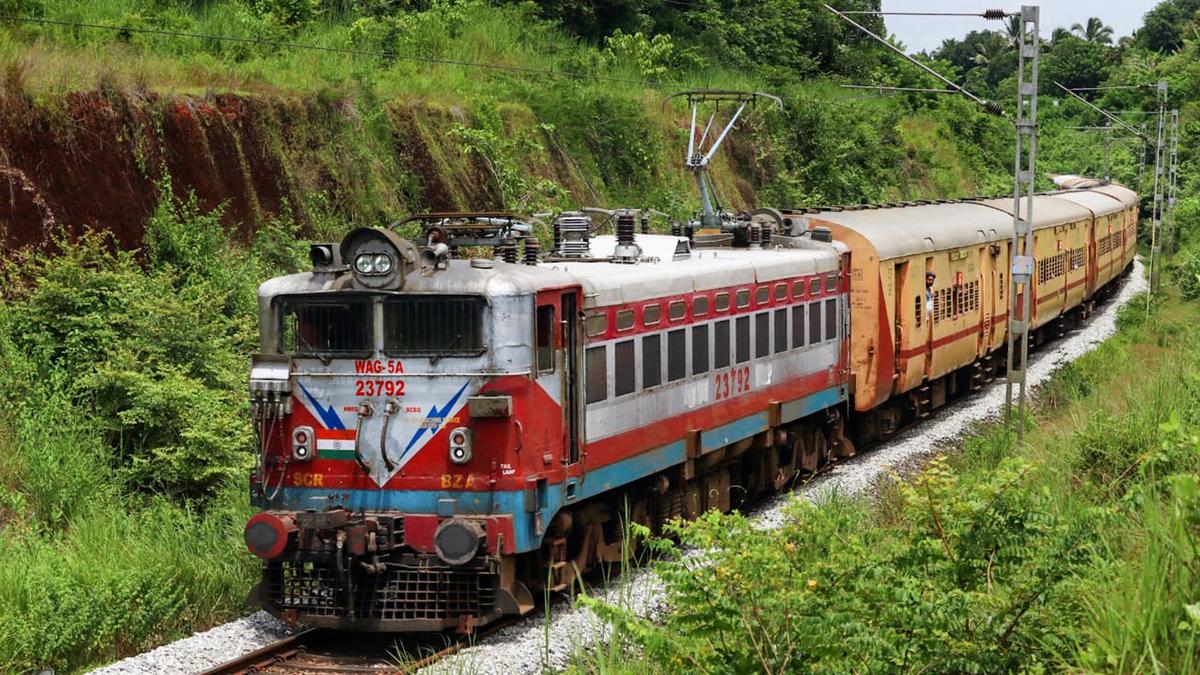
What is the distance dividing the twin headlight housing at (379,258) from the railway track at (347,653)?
2.62m

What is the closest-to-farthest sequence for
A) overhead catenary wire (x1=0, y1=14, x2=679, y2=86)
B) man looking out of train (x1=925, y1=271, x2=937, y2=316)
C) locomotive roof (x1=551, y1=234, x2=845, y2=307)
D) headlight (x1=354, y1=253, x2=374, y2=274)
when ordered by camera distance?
1. headlight (x1=354, y1=253, x2=374, y2=274)
2. locomotive roof (x1=551, y1=234, x2=845, y2=307)
3. overhead catenary wire (x1=0, y1=14, x2=679, y2=86)
4. man looking out of train (x1=925, y1=271, x2=937, y2=316)

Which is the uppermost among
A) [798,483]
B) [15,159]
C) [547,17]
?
[547,17]

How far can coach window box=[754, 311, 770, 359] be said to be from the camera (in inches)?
610

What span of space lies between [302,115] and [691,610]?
16.0m

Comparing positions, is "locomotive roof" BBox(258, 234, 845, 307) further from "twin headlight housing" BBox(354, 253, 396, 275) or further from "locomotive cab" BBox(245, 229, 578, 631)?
"twin headlight housing" BBox(354, 253, 396, 275)

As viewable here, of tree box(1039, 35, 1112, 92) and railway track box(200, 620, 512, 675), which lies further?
tree box(1039, 35, 1112, 92)

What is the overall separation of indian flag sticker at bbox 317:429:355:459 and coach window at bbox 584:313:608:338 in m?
2.07

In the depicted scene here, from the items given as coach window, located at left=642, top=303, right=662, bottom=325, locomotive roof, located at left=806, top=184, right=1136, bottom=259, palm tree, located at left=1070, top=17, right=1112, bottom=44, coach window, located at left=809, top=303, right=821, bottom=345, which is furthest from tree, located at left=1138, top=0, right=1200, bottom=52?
coach window, located at left=642, top=303, right=662, bottom=325

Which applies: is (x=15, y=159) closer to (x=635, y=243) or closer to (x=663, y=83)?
(x=635, y=243)

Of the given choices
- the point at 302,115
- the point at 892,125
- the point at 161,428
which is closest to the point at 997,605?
the point at 161,428

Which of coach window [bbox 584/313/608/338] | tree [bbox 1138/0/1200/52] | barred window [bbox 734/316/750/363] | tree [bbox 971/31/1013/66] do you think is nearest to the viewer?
coach window [bbox 584/313/608/338]

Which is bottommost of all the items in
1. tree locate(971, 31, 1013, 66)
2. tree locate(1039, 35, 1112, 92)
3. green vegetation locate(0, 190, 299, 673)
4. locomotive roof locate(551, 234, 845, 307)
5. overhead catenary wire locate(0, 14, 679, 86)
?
green vegetation locate(0, 190, 299, 673)

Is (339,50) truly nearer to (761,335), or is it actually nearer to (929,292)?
(929,292)

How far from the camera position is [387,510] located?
36.4 ft
